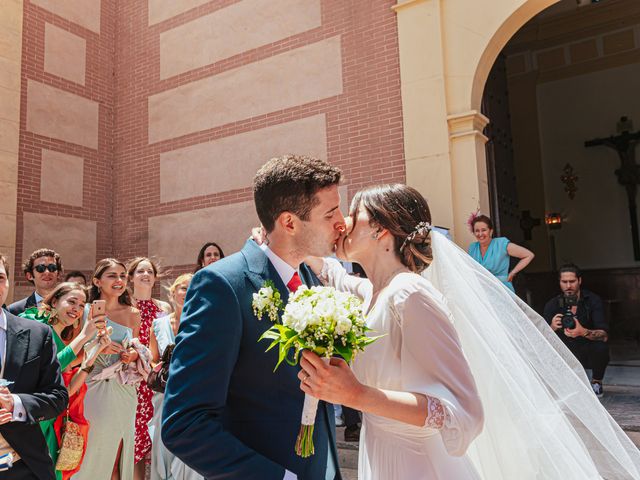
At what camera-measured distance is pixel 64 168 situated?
36.2 ft

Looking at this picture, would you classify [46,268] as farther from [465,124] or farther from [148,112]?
[148,112]

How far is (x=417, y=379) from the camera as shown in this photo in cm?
197

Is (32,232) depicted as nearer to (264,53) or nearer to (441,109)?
(264,53)

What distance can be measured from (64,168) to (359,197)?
1023 centimetres

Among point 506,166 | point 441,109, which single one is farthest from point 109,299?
point 506,166

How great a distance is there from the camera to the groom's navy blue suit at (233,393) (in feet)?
5.23

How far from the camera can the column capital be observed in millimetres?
7555

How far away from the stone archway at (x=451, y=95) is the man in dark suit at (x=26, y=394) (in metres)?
5.45

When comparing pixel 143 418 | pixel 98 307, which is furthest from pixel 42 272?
pixel 98 307

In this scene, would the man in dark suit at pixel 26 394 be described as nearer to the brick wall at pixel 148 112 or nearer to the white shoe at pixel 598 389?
the white shoe at pixel 598 389

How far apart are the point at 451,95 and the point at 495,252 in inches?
94.3

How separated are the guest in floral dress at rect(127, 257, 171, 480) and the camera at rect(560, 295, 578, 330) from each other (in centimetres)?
473

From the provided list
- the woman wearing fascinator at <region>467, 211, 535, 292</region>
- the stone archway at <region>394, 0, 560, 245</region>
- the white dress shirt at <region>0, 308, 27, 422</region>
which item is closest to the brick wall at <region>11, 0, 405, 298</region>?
the stone archway at <region>394, 0, 560, 245</region>

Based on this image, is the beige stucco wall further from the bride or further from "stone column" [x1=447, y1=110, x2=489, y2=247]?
the bride
